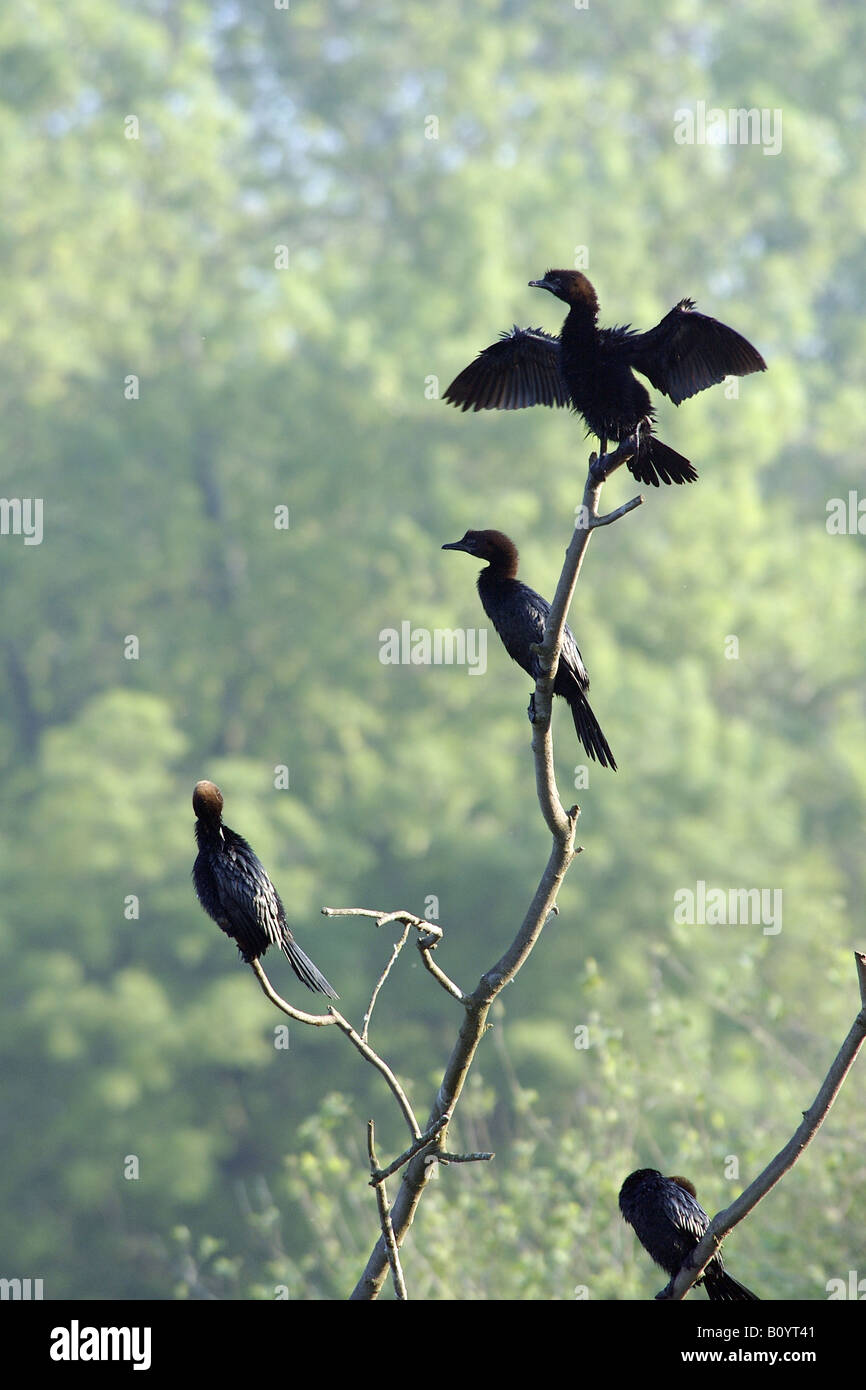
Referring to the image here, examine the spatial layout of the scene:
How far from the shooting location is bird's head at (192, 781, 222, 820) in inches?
145

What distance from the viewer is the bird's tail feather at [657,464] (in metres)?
3.87

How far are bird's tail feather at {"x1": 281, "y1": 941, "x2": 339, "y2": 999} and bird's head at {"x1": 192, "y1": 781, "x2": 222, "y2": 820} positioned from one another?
0.34 meters

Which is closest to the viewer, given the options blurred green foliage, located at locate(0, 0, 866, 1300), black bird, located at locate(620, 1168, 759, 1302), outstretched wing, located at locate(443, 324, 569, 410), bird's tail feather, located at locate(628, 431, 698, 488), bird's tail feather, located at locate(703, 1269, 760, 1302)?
bird's tail feather, located at locate(628, 431, 698, 488)

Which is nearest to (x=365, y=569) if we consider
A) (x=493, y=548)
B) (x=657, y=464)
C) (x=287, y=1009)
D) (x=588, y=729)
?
(x=493, y=548)

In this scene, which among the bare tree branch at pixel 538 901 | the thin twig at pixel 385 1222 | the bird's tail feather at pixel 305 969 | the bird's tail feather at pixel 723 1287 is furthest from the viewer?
the bird's tail feather at pixel 723 1287

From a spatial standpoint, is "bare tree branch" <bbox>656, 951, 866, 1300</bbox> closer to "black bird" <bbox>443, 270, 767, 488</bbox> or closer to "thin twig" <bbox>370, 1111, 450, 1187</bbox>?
"thin twig" <bbox>370, 1111, 450, 1187</bbox>

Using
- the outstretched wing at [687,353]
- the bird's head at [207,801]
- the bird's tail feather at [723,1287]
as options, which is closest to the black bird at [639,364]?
the outstretched wing at [687,353]

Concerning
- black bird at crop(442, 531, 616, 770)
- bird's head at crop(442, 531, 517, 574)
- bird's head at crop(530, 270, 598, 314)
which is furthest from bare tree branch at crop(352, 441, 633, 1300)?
bird's head at crop(442, 531, 517, 574)

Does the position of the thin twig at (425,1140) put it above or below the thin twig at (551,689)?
below

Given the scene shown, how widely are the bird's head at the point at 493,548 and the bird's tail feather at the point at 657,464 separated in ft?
3.54

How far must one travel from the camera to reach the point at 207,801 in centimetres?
371

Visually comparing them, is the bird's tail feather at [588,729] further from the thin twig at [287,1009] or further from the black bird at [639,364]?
the thin twig at [287,1009]

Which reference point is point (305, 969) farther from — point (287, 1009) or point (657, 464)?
point (657, 464)
